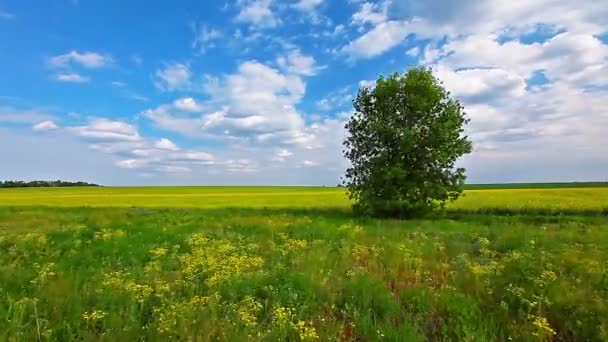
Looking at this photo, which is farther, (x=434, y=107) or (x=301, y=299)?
(x=434, y=107)

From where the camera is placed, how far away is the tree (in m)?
27.3

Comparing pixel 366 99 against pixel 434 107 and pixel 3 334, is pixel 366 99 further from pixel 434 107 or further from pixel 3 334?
pixel 3 334

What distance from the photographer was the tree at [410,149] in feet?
89.7

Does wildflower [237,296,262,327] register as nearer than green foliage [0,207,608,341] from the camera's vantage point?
Yes

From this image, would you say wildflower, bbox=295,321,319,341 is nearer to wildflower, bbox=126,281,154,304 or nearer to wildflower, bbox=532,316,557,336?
wildflower, bbox=126,281,154,304

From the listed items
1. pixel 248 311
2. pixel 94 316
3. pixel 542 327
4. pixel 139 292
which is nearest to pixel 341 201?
pixel 139 292

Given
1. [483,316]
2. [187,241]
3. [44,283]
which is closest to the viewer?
[483,316]

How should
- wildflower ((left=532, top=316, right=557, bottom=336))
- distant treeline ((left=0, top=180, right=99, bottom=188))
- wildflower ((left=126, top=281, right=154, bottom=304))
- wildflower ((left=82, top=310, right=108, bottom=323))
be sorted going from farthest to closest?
1. distant treeline ((left=0, top=180, right=99, bottom=188))
2. wildflower ((left=126, top=281, right=154, bottom=304))
3. wildflower ((left=82, top=310, right=108, bottom=323))
4. wildflower ((left=532, top=316, right=557, bottom=336))

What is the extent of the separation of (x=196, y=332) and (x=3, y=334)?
2499 millimetres

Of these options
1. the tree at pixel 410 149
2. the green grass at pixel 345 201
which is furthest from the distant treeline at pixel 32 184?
the tree at pixel 410 149

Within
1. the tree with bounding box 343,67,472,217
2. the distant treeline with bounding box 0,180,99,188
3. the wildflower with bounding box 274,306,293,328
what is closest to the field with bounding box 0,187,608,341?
the wildflower with bounding box 274,306,293,328

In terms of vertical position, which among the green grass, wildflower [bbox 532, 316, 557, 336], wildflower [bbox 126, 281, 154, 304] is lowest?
wildflower [bbox 532, 316, 557, 336]

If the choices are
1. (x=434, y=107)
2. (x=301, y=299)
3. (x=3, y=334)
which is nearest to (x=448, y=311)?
(x=301, y=299)

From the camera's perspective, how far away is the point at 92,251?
11.3 meters
